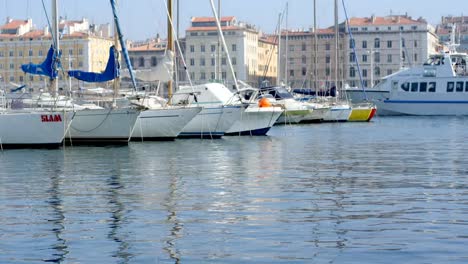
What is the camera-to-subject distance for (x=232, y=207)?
1786 cm

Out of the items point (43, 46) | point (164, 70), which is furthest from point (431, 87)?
point (43, 46)

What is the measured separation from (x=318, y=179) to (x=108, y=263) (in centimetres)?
1101

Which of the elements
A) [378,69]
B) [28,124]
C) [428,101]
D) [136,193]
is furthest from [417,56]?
[136,193]

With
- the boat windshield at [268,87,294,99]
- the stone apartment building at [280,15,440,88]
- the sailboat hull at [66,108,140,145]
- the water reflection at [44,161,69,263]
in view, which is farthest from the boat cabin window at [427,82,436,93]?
the stone apartment building at [280,15,440,88]

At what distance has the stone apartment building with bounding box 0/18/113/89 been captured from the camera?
413 feet

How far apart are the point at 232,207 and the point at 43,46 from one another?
353 feet

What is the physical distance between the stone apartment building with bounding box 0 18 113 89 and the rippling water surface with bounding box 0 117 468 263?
93.6 m

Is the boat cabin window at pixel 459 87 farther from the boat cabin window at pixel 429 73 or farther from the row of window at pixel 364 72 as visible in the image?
the row of window at pixel 364 72

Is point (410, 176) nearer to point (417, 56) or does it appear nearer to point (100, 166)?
point (100, 166)

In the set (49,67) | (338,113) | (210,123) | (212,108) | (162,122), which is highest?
(49,67)

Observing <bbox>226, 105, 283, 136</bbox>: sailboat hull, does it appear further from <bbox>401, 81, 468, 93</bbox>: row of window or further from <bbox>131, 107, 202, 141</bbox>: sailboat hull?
<bbox>401, 81, 468, 93</bbox>: row of window

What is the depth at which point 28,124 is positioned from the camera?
3381cm

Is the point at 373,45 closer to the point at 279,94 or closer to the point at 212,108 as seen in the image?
the point at 279,94

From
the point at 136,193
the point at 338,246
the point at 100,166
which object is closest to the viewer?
the point at 338,246
